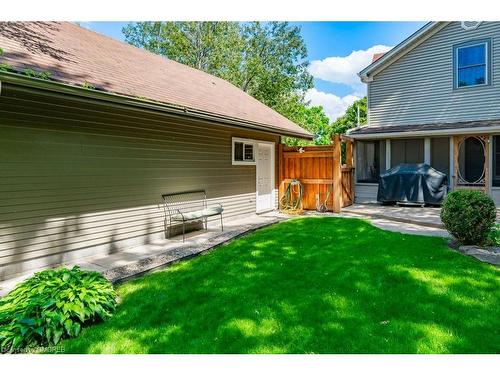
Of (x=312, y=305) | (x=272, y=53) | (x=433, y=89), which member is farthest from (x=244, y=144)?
(x=272, y=53)

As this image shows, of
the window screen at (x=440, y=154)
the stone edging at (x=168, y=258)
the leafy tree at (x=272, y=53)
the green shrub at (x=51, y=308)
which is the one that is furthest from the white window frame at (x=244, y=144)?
the leafy tree at (x=272, y=53)

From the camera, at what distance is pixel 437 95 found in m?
12.1

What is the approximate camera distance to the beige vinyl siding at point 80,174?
4672 millimetres

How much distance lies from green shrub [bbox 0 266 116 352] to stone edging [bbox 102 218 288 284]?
31.7 inches

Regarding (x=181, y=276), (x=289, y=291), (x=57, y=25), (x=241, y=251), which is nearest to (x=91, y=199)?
(x=181, y=276)

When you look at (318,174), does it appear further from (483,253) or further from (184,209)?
(483,253)

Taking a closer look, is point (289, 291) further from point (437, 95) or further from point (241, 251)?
point (437, 95)

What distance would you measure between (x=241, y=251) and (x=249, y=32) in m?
21.3

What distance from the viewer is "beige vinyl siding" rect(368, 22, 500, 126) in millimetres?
11047

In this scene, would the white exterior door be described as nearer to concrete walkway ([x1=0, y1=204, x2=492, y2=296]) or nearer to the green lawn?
concrete walkway ([x1=0, y1=204, x2=492, y2=296])

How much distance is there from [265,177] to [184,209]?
12.5 feet

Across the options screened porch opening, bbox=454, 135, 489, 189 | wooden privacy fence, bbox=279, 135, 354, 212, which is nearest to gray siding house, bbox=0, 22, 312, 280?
wooden privacy fence, bbox=279, 135, 354, 212

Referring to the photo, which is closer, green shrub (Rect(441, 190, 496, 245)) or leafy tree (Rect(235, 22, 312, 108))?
A: green shrub (Rect(441, 190, 496, 245))

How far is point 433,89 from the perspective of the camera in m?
12.2
